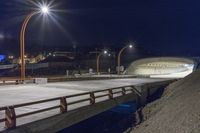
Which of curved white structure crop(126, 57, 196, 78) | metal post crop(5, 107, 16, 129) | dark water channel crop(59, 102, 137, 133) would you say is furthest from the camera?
curved white structure crop(126, 57, 196, 78)

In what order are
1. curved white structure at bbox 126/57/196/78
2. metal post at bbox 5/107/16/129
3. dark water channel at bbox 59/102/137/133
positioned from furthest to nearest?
curved white structure at bbox 126/57/196/78 < dark water channel at bbox 59/102/137/133 < metal post at bbox 5/107/16/129

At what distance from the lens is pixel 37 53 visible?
15138 cm

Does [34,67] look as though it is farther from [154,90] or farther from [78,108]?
[78,108]

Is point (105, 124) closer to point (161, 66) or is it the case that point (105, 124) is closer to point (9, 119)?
point (9, 119)

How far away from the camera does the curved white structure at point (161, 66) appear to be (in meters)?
88.5

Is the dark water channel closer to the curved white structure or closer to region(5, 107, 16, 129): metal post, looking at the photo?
region(5, 107, 16, 129): metal post

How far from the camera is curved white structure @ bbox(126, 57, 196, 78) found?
88.5 m

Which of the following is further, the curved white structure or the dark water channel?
the curved white structure

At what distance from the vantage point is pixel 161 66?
310 ft

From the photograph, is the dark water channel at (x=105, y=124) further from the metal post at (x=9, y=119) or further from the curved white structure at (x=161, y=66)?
the curved white structure at (x=161, y=66)

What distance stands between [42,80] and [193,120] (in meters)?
24.4

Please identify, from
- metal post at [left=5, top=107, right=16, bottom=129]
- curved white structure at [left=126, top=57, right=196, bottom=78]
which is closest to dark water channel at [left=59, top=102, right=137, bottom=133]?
metal post at [left=5, top=107, right=16, bottom=129]

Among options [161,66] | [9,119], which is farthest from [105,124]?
[161,66]

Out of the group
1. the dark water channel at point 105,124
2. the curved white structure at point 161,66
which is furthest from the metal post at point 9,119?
the curved white structure at point 161,66
